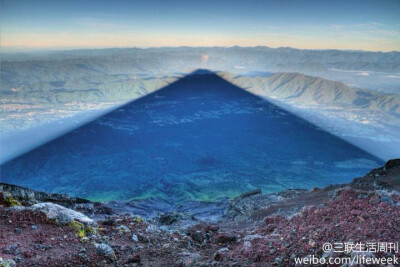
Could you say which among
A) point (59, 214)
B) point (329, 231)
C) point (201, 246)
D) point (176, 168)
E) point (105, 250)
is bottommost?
point (176, 168)

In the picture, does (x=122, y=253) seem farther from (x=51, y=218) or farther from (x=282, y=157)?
(x=282, y=157)

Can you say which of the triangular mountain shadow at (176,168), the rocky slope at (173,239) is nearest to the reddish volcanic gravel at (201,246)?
the rocky slope at (173,239)

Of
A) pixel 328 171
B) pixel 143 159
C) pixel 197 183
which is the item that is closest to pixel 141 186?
pixel 197 183

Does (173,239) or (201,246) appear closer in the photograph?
(201,246)

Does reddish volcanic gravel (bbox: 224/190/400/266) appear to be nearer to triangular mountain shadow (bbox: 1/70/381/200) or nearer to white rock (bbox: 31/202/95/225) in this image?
white rock (bbox: 31/202/95/225)

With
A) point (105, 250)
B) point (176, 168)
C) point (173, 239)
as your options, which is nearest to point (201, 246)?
point (173, 239)

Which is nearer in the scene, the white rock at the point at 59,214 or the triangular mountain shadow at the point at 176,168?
the white rock at the point at 59,214

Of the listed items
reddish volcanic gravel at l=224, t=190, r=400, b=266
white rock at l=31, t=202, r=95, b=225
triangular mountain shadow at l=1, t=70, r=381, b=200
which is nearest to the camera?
reddish volcanic gravel at l=224, t=190, r=400, b=266

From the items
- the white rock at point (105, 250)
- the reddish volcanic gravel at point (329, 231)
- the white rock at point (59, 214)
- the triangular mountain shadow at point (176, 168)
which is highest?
the reddish volcanic gravel at point (329, 231)

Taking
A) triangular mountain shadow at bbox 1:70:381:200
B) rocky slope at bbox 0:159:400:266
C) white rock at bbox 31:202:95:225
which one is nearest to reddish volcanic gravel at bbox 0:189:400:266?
rocky slope at bbox 0:159:400:266

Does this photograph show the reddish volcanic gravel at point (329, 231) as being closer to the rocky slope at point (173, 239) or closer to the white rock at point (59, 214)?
the rocky slope at point (173, 239)

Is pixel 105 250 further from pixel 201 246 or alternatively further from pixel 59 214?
pixel 201 246
